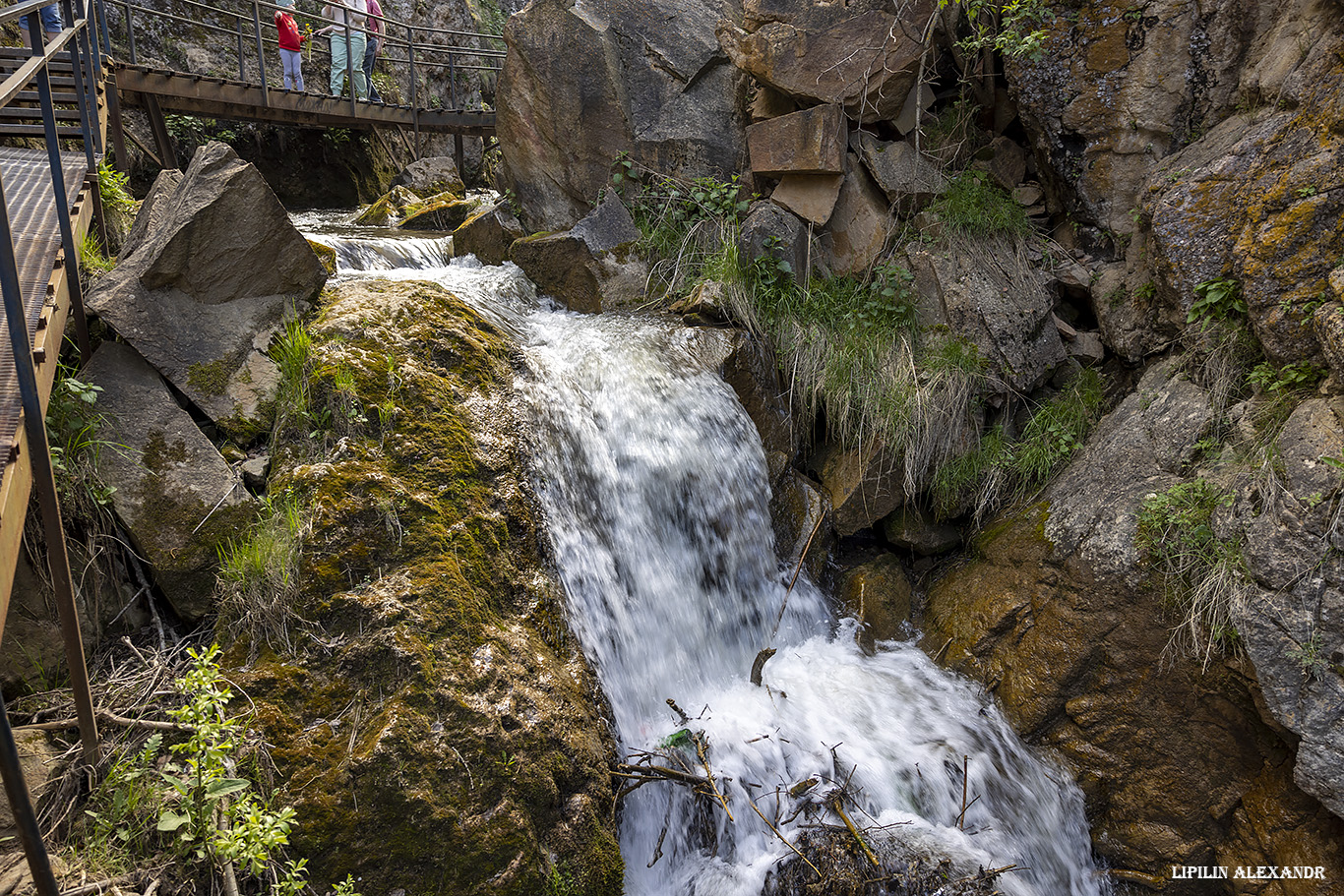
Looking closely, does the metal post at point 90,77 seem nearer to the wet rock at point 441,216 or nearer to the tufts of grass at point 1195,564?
the wet rock at point 441,216

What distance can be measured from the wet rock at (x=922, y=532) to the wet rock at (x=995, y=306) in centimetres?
104

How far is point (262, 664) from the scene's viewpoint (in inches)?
97.6

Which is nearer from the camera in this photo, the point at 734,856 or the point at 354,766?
the point at 354,766

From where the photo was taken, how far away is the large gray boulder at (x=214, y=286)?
121 inches

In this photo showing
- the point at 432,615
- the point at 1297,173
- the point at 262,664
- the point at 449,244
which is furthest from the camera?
the point at 449,244

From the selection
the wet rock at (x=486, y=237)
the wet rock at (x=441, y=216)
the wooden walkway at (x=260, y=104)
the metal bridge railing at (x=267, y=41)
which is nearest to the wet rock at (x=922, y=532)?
the wet rock at (x=486, y=237)

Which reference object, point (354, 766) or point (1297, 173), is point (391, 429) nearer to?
point (354, 766)

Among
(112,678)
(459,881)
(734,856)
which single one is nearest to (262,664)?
(112,678)

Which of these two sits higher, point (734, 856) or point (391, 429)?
point (391, 429)

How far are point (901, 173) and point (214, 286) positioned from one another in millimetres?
4448

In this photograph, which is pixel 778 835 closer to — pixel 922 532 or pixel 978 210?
pixel 922 532

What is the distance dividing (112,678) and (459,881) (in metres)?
1.38

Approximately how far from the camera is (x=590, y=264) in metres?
5.56

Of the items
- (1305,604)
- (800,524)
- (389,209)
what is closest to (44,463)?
(800,524)
